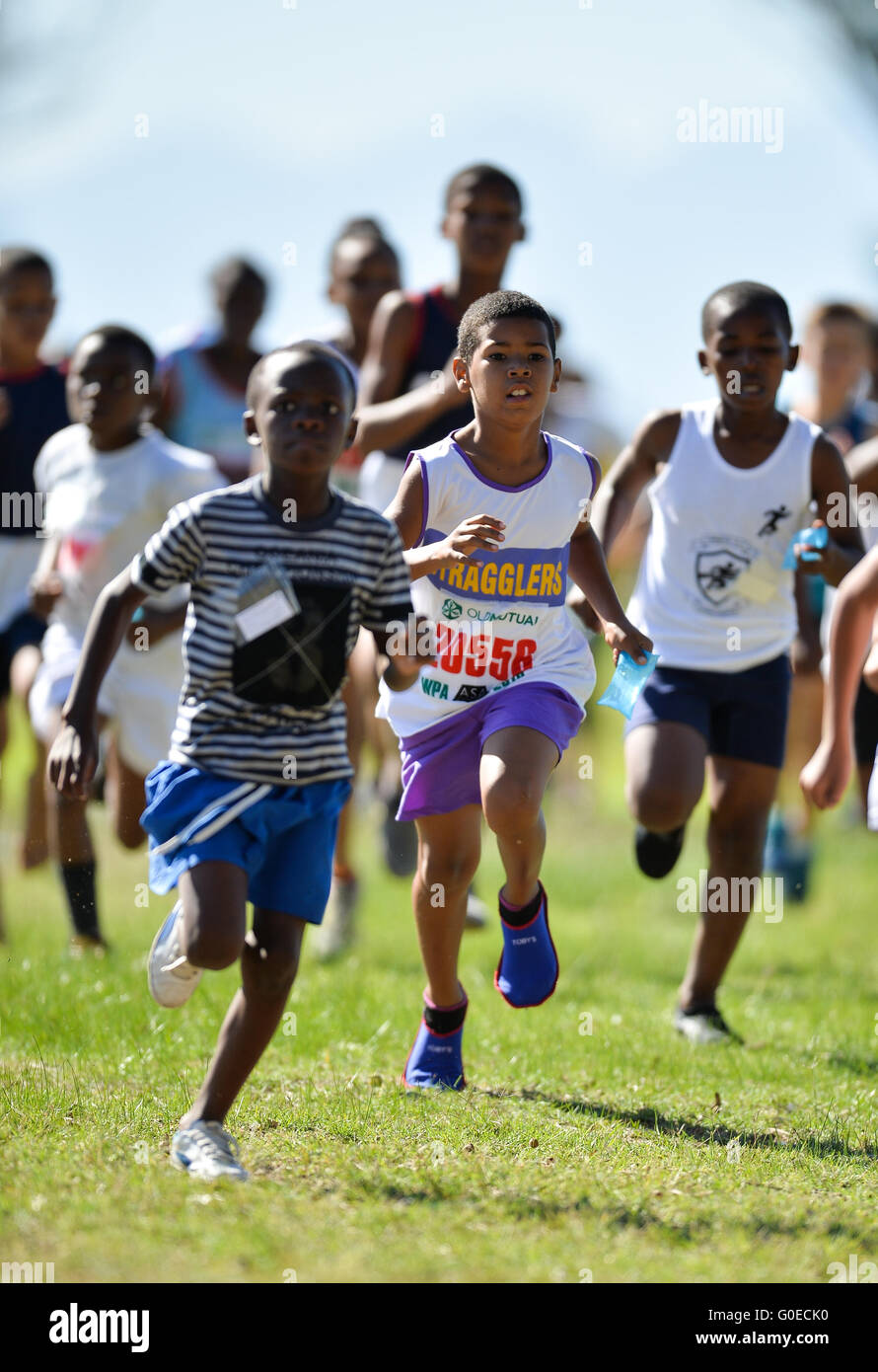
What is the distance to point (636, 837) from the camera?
6062 mm

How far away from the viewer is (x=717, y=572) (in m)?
5.81

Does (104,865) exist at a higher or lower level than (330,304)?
lower

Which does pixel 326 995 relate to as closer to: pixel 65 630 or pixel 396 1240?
pixel 65 630

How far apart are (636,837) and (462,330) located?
2.05m

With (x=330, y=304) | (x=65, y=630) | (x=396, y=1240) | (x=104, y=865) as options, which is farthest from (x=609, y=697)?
(x=104, y=865)

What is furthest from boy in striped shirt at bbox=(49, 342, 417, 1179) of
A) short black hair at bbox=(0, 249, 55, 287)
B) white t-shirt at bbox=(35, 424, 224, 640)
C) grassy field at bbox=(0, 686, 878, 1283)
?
short black hair at bbox=(0, 249, 55, 287)

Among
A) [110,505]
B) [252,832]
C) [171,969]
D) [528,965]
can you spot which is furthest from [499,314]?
[110,505]

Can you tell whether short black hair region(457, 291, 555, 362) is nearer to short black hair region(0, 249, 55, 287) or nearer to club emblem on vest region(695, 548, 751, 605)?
Answer: club emblem on vest region(695, 548, 751, 605)

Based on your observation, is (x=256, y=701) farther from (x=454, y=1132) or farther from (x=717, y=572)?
(x=717, y=572)

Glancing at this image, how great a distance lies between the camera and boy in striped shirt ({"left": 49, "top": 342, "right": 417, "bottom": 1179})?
3.91 metres

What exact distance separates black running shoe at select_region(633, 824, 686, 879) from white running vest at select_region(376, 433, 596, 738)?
1.12 metres
